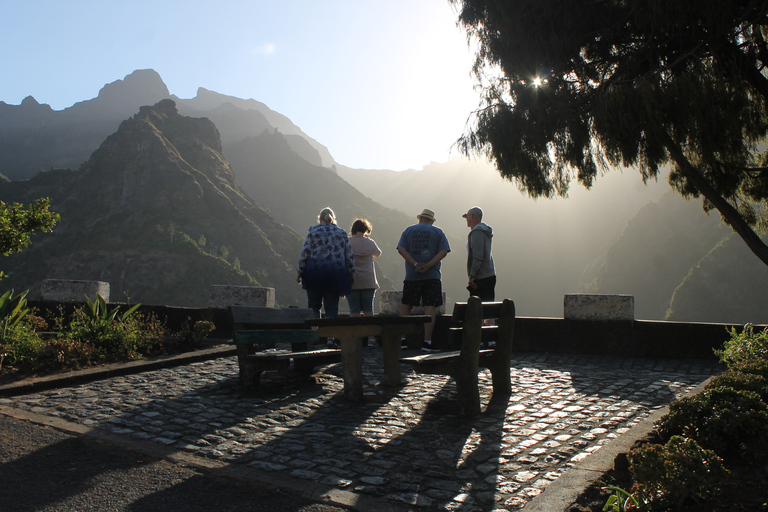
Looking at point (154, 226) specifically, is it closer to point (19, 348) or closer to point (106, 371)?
point (19, 348)

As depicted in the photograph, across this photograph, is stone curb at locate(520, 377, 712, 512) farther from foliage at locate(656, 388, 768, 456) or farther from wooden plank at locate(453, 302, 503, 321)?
wooden plank at locate(453, 302, 503, 321)

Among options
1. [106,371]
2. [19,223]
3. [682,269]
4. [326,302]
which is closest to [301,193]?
[682,269]

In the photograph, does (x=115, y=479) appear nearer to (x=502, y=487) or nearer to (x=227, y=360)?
(x=502, y=487)

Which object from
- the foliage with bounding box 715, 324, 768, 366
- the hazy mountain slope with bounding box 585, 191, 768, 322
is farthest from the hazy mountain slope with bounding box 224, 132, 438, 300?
the foliage with bounding box 715, 324, 768, 366

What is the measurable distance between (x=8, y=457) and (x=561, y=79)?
23.8 ft

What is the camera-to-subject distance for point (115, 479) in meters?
2.91

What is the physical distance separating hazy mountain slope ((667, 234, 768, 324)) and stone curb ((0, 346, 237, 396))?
87913mm

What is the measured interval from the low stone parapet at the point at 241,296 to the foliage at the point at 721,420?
6124 millimetres

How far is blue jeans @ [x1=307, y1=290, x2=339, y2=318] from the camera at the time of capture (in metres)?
6.63

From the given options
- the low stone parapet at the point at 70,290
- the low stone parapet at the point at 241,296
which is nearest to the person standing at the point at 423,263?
the low stone parapet at the point at 241,296

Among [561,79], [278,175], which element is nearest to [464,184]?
[278,175]

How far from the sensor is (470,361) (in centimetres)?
415

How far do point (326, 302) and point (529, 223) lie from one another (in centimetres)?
14565

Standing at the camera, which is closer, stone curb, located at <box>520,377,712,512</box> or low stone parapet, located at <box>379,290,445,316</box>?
stone curb, located at <box>520,377,712,512</box>
